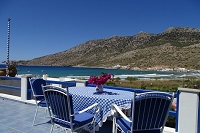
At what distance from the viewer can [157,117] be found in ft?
9.05

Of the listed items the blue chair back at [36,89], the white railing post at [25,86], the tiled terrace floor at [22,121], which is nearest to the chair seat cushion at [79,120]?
the tiled terrace floor at [22,121]

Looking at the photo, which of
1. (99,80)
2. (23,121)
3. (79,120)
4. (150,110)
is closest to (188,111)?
(150,110)

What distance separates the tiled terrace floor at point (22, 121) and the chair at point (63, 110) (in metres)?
0.94

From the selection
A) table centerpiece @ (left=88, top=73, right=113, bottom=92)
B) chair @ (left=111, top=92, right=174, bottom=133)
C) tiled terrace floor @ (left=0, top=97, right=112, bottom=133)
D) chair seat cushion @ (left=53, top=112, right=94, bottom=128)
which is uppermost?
table centerpiece @ (left=88, top=73, right=113, bottom=92)

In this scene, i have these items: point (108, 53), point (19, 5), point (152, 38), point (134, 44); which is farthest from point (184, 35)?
point (19, 5)

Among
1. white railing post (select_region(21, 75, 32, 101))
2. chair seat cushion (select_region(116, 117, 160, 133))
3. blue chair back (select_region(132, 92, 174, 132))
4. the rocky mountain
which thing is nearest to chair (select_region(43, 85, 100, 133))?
chair seat cushion (select_region(116, 117, 160, 133))

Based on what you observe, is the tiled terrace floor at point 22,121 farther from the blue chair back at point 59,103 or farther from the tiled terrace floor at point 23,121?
the blue chair back at point 59,103

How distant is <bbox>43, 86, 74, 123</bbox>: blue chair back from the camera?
3004mm

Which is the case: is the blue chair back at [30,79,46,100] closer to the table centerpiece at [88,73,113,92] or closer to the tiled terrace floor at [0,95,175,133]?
the tiled terrace floor at [0,95,175,133]

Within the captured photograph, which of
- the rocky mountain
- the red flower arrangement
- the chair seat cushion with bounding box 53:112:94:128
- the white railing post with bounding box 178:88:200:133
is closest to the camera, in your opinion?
the chair seat cushion with bounding box 53:112:94:128

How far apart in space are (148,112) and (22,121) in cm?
313

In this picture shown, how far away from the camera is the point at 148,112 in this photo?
2660 mm

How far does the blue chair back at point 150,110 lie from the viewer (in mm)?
2604

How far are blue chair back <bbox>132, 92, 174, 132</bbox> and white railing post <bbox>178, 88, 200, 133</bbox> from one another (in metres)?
0.95
